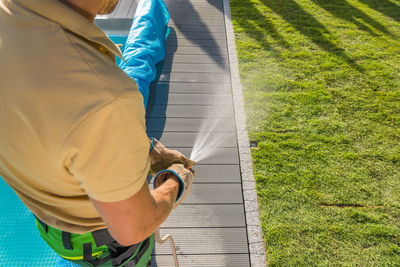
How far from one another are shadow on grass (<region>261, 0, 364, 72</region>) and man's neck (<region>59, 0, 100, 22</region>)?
191 inches

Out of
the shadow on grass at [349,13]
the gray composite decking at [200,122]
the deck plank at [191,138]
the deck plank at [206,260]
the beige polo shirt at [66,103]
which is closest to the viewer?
the beige polo shirt at [66,103]

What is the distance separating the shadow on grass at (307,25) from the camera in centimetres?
516

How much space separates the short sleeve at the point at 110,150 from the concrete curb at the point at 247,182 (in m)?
2.11

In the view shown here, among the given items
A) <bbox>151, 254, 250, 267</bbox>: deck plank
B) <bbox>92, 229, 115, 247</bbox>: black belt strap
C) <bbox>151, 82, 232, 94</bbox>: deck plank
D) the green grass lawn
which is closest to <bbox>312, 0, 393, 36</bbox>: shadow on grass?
the green grass lawn

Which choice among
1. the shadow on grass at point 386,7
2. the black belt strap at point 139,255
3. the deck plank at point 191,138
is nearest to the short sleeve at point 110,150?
the black belt strap at point 139,255

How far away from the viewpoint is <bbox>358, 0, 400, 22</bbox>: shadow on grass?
20.6 feet

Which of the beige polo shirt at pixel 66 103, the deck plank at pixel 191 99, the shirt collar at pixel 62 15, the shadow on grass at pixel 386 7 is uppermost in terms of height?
the shirt collar at pixel 62 15

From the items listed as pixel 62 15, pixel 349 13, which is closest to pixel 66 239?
pixel 62 15

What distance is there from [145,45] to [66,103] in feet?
13.8

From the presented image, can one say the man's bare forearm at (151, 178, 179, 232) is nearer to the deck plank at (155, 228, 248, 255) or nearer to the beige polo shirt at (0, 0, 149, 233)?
the beige polo shirt at (0, 0, 149, 233)

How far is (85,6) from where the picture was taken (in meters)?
0.88

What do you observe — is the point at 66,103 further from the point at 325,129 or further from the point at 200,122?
the point at 325,129

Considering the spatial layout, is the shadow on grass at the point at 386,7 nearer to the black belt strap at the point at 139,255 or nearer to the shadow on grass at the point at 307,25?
the shadow on grass at the point at 307,25

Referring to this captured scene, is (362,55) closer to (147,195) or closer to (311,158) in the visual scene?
(311,158)
